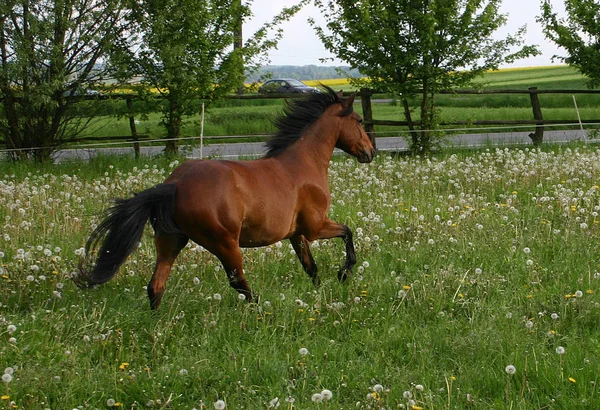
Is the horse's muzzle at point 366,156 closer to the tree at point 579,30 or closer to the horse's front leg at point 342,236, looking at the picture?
the horse's front leg at point 342,236

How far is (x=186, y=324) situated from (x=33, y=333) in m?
1.12

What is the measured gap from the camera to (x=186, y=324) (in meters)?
6.06

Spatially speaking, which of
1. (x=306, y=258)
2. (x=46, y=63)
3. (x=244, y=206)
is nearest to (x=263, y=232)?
(x=244, y=206)

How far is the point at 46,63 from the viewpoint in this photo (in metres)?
14.7

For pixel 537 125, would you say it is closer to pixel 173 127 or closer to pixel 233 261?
pixel 173 127

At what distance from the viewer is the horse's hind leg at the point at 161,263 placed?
6320 millimetres

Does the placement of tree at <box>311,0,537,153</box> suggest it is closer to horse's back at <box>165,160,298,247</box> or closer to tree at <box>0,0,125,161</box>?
tree at <box>0,0,125,161</box>

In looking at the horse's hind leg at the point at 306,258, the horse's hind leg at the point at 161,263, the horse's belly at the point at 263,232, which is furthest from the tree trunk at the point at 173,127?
the horse's hind leg at the point at 161,263

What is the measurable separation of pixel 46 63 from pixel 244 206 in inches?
381

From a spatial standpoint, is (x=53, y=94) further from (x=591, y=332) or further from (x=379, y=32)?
(x=591, y=332)

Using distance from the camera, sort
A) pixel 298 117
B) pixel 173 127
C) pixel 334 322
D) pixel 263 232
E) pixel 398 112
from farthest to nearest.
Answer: pixel 398 112 < pixel 173 127 < pixel 298 117 < pixel 263 232 < pixel 334 322

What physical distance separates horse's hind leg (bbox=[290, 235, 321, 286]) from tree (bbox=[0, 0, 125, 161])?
324 inches

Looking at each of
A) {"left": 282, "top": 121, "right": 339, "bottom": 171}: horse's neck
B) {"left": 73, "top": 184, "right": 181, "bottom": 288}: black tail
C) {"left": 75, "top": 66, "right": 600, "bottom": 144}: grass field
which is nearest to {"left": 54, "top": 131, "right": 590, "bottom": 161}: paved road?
{"left": 75, "top": 66, "right": 600, "bottom": 144}: grass field

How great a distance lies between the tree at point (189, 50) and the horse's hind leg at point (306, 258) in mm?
8477
